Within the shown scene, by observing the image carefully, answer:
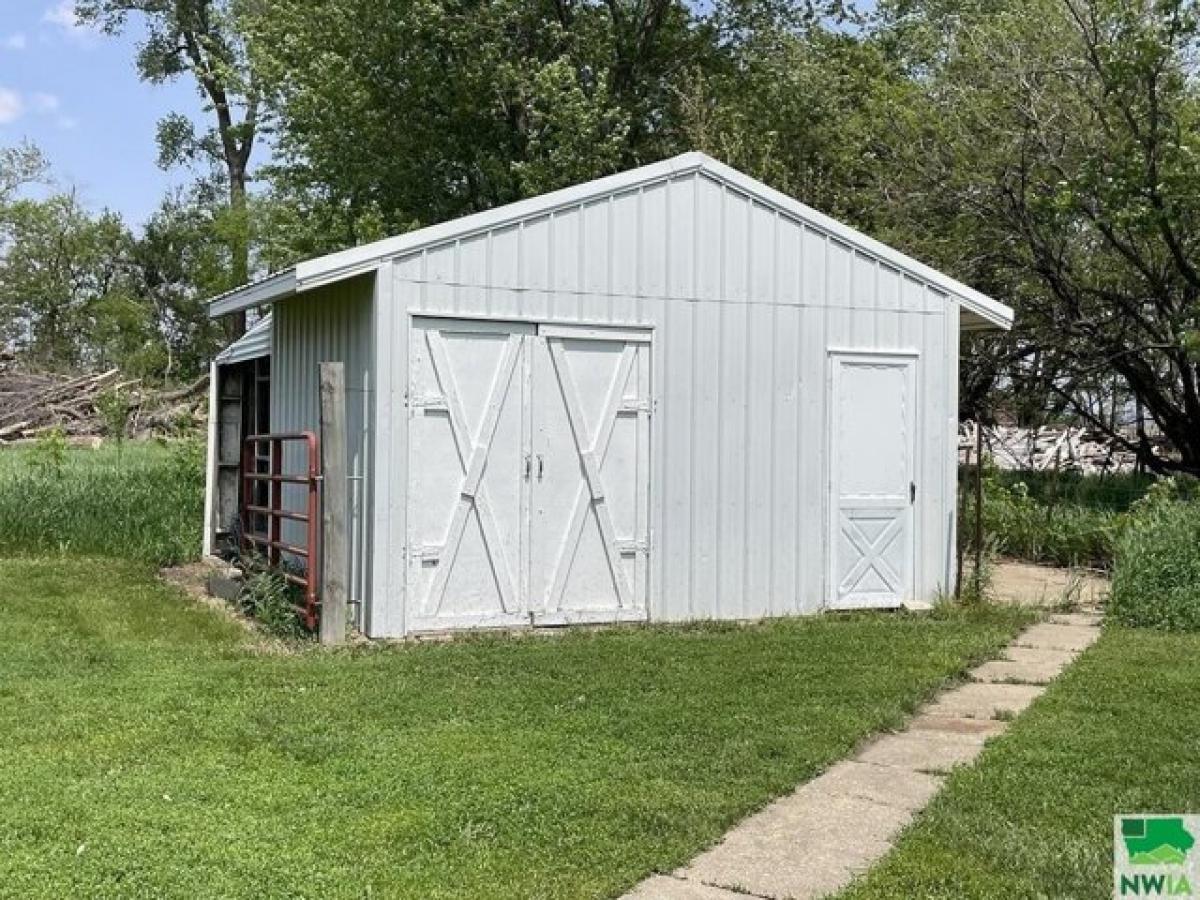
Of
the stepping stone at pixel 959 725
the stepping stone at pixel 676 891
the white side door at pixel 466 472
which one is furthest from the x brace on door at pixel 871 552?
the stepping stone at pixel 676 891

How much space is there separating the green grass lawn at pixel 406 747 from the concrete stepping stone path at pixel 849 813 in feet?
0.35

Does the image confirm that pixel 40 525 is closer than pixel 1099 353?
Yes

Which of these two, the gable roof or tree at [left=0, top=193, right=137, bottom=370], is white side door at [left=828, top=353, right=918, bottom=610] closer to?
the gable roof

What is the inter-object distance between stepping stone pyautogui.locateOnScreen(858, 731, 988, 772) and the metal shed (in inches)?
122

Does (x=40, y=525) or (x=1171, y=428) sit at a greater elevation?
(x=1171, y=428)

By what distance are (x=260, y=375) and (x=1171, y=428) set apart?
11.1 metres

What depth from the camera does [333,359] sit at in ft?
27.0

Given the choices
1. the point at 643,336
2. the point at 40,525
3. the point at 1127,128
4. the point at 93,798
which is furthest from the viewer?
the point at 1127,128

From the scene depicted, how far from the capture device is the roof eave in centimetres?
752

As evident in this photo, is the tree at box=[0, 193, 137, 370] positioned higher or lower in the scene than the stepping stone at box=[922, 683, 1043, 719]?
higher

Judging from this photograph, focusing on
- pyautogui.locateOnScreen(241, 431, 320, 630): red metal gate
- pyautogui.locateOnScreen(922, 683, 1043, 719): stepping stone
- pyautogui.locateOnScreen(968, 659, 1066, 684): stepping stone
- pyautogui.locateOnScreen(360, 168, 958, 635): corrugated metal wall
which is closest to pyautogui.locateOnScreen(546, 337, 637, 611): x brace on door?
pyautogui.locateOnScreen(360, 168, 958, 635): corrugated metal wall

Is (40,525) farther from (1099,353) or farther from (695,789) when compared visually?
(1099,353)

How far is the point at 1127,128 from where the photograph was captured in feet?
41.9

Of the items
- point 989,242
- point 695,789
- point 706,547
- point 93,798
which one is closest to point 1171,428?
point 989,242
